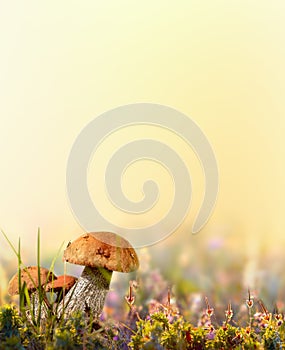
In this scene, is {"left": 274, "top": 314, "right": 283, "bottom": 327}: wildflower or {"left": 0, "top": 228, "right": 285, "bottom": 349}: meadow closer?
{"left": 0, "top": 228, "right": 285, "bottom": 349}: meadow

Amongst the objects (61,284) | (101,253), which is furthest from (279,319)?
(61,284)

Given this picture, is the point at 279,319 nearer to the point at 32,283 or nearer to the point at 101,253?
the point at 101,253

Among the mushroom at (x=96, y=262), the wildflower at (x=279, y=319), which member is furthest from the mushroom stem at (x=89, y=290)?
the wildflower at (x=279, y=319)

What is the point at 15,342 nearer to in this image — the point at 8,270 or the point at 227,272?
the point at 8,270

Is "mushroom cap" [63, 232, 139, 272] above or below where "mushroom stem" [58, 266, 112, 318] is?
above

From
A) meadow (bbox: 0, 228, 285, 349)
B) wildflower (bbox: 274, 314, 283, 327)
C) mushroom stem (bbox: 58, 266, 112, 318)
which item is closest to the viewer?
meadow (bbox: 0, 228, 285, 349)

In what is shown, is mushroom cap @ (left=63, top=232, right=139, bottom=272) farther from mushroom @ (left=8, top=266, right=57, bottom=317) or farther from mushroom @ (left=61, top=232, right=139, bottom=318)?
mushroom @ (left=8, top=266, right=57, bottom=317)

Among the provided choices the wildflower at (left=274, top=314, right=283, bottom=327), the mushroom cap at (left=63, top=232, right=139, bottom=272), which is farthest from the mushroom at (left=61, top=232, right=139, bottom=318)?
the wildflower at (left=274, top=314, right=283, bottom=327)

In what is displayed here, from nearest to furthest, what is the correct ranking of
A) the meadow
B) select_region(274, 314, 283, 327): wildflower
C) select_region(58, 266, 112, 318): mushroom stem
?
the meadow, select_region(274, 314, 283, 327): wildflower, select_region(58, 266, 112, 318): mushroom stem

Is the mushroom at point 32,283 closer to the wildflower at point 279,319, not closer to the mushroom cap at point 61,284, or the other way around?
the mushroom cap at point 61,284
